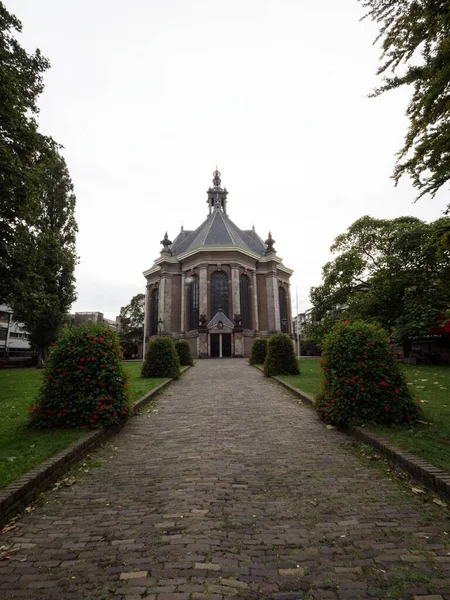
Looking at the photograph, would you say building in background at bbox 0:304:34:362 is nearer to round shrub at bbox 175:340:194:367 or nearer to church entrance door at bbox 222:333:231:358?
church entrance door at bbox 222:333:231:358

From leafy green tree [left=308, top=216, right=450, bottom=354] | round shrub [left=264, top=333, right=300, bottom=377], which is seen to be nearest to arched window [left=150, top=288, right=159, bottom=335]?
leafy green tree [left=308, top=216, right=450, bottom=354]

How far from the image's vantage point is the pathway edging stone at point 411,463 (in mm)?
3797

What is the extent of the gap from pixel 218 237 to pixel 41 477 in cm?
4197

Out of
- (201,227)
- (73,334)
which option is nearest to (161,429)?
Result: (73,334)

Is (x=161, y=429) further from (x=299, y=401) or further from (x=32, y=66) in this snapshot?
(x=32, y=66)

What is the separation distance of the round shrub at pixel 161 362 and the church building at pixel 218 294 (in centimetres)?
2018

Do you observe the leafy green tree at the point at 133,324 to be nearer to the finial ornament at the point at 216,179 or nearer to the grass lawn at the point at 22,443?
the finial ornament at the point at 216,179

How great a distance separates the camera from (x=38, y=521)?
3.46m

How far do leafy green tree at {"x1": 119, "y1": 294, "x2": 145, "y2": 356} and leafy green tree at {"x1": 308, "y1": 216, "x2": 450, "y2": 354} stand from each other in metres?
36.6

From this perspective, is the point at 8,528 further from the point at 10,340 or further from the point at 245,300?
the point at 10,340

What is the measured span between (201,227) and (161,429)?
45.6 meters

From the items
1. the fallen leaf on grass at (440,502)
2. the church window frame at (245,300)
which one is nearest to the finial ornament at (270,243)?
the church window frame at (245,300)

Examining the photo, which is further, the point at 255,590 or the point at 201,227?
the point at 201,227

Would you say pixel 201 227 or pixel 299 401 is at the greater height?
pixel 201 227
